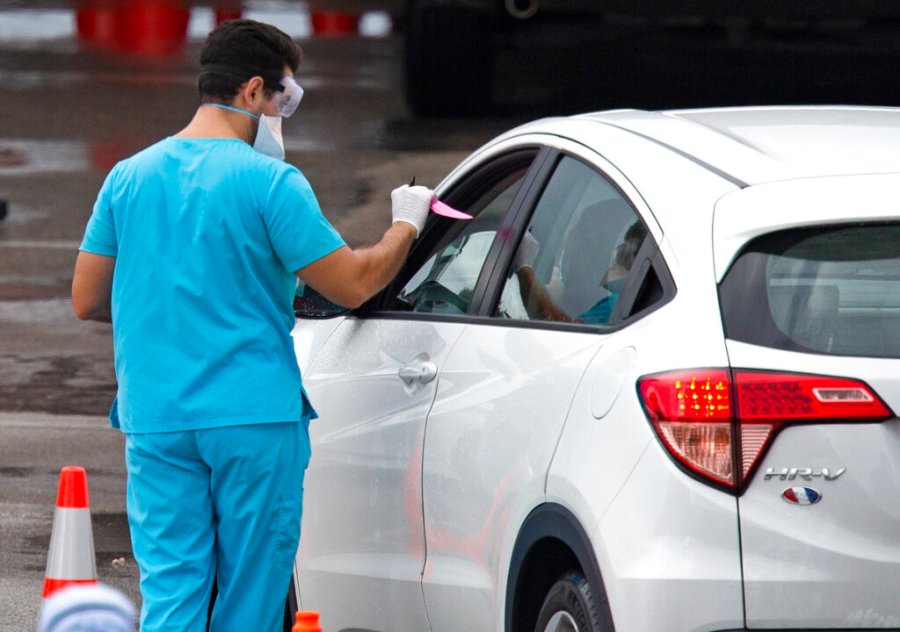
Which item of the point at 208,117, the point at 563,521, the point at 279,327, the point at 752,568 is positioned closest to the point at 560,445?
the point at 563,521

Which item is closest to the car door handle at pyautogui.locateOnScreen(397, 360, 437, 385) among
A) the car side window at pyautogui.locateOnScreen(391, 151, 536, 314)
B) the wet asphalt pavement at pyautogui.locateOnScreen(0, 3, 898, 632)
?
the car side window at pyautogui.locateOnScreen(391, 151, 536, 314)

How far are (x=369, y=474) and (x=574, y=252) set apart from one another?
84 centimetres

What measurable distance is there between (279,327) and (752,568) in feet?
4.41

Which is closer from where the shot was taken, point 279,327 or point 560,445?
point 560,445

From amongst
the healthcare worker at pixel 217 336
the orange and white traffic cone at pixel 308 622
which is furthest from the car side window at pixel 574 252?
the orange and white traffic cone at pixel 308 622

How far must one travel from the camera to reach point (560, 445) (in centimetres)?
340

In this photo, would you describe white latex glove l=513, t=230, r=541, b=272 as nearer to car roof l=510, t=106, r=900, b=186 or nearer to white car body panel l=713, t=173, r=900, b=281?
car roof l=510, t=106, r=900, b=186

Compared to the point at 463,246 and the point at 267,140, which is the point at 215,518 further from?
the point at 463,246

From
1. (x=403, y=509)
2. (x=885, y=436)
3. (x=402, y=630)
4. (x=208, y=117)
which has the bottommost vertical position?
(x=402, y=630)

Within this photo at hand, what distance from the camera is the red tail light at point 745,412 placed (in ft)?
9.82

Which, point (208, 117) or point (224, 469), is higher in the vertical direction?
point (208, 117)

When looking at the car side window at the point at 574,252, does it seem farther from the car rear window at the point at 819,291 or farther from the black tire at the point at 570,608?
the black tire at the point at 570,608

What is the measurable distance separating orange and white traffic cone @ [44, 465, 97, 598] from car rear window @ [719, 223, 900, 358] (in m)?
1.84

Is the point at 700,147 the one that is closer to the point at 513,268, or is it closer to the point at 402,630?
the point at 513,268
